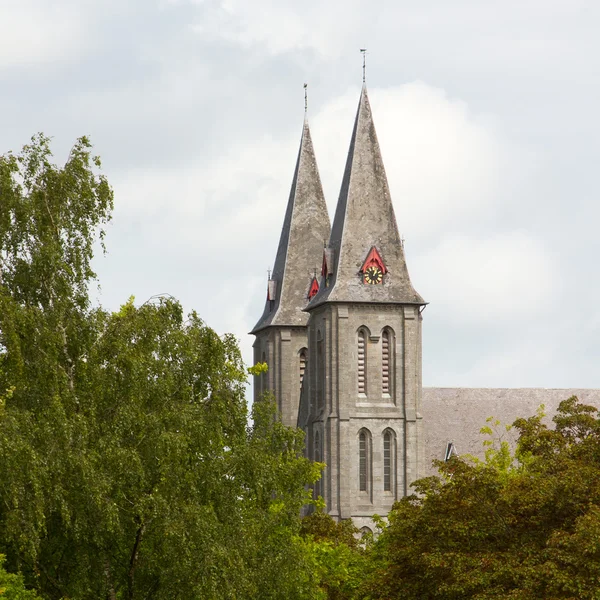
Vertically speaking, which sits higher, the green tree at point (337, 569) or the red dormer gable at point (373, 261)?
the red dormer gable at point (373, 261)

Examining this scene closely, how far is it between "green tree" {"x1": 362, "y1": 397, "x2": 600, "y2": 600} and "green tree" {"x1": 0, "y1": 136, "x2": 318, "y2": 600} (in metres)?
4.20

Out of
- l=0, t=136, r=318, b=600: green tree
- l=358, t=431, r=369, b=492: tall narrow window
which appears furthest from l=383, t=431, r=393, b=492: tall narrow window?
l=0, t=136, r=318, b=600: green tree

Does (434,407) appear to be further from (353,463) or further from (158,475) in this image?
(158,475)

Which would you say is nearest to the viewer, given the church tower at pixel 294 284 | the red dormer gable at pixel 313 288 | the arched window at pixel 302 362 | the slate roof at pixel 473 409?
the slate roof at pixel 473 409

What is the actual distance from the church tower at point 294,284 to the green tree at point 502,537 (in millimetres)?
Result: 56298

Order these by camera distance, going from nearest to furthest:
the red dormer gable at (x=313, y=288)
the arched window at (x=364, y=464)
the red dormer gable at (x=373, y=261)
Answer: the red dormer gable at (x=373, y=261) < the arched window at (x=364, y=464) < the red dormer gable at (x=313, y=288)

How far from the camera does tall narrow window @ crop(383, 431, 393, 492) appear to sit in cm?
8912

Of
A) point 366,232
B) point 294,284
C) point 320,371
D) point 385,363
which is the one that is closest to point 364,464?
point 385,363

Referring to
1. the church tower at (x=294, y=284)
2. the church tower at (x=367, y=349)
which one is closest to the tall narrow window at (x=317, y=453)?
the church tower at (x=367, y=349)

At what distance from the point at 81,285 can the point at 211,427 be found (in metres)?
3.97

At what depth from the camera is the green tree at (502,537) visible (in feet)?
109

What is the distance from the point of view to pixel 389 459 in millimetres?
89250

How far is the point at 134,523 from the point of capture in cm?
3152

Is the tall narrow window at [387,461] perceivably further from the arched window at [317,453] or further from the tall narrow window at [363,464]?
the arched window at [317,453]
